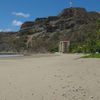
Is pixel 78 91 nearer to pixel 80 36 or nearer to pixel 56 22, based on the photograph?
pixel 80 36

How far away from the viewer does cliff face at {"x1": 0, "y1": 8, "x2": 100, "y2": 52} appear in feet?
427

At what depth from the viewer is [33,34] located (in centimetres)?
16200

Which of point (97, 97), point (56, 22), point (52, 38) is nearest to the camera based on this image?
point (97, 97)

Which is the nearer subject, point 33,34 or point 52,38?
point 52,38

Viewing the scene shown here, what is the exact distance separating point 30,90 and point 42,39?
135 meters

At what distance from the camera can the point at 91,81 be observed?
9789 millimetres

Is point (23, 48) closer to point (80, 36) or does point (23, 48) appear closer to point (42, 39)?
point (42, 39)

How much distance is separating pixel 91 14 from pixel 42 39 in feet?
141

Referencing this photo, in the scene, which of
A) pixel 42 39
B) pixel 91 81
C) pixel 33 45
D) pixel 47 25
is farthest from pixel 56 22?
pixel 91 81

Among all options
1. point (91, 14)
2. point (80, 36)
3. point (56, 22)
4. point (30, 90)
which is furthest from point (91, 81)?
point (91, 14)

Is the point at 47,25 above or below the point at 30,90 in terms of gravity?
above

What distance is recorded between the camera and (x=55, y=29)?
155 meters

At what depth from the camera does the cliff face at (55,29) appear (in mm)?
130163

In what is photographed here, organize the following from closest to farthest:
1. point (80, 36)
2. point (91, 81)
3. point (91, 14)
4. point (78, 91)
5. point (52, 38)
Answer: point (78, 91) < point (91, 81) < point (80, 36) < point (52, 38) < point (91, 14)
